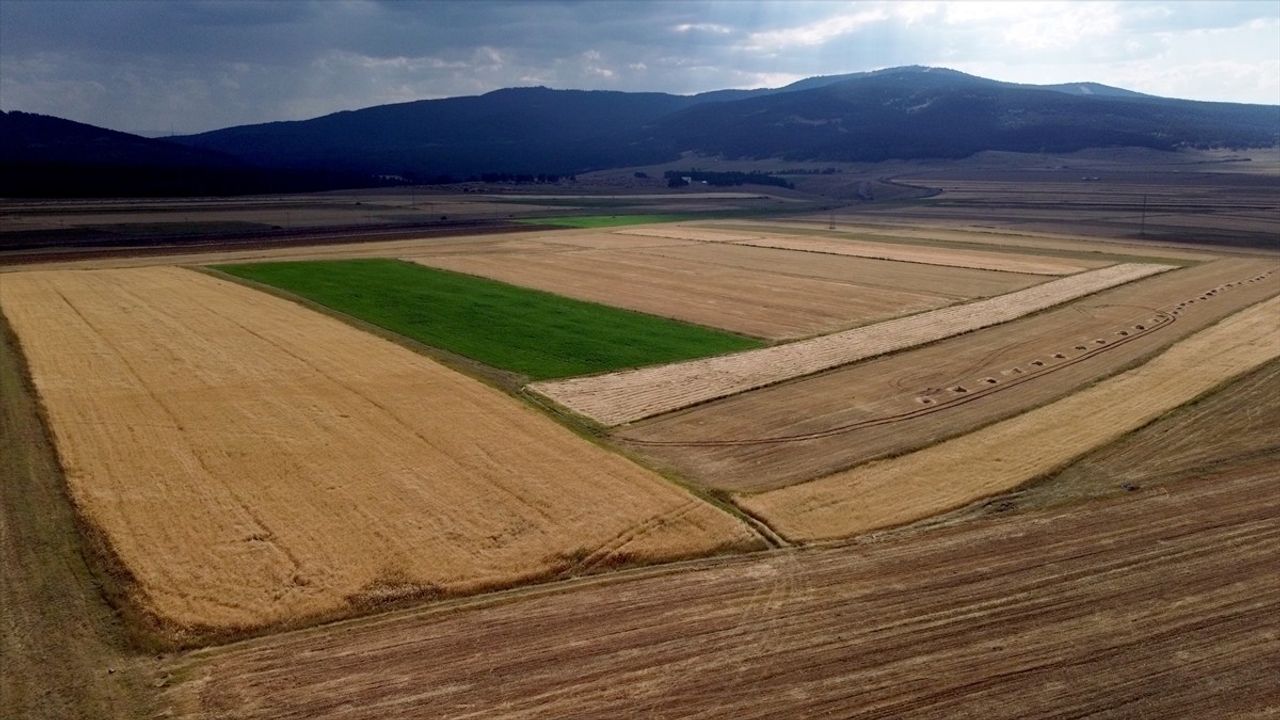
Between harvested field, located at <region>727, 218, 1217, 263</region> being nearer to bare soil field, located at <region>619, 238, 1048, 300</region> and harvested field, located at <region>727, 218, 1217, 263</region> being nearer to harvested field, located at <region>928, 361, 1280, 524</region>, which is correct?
bare soil field, located at <region>619, 238, 1048, 300</region>

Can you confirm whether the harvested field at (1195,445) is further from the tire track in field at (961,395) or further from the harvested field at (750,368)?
the harvested field at (750,368)

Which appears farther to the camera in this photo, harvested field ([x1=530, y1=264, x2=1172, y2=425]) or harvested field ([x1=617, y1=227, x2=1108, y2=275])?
harvested field ([x1=617, y1=227, x2=1108, y2=275])

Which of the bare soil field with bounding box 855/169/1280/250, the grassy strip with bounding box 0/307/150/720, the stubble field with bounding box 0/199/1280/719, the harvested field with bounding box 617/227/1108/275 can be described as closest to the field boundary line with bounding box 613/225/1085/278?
the harvested field with bounding box 617/227/1108/275

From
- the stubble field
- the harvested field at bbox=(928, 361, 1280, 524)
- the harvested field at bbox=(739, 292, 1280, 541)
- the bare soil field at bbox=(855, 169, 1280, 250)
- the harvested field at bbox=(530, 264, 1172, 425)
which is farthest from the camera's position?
the bare soil field at bbox=(855, 169, 1280, 250)

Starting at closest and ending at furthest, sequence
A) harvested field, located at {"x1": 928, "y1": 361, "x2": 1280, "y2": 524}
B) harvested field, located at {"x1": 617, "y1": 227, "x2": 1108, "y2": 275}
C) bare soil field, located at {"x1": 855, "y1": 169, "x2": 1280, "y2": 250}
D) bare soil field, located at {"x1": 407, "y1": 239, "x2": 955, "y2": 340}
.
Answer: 1. harvested field, located at {"x1": 928, "y1": 361, "x2": 1280, "y2": 524}
2. bare soil field, located at {"x1": 407, "y1": 239, "x2": 955, "y2": 340}
3. harvested field, located at {"x1": 617, "y1": 227, "x2": 1108, "y2": 275}
4. bare soil field, located at {"x1": 855, "y1": 169, "x2": 1280, "y2": 250}

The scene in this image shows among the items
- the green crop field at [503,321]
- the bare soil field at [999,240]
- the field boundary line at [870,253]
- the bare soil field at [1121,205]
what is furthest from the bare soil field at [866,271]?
the bare soil field at [1121,205]

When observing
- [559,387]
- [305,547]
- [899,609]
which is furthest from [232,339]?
[899,609]

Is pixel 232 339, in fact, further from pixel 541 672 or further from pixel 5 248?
pixel 5 248
